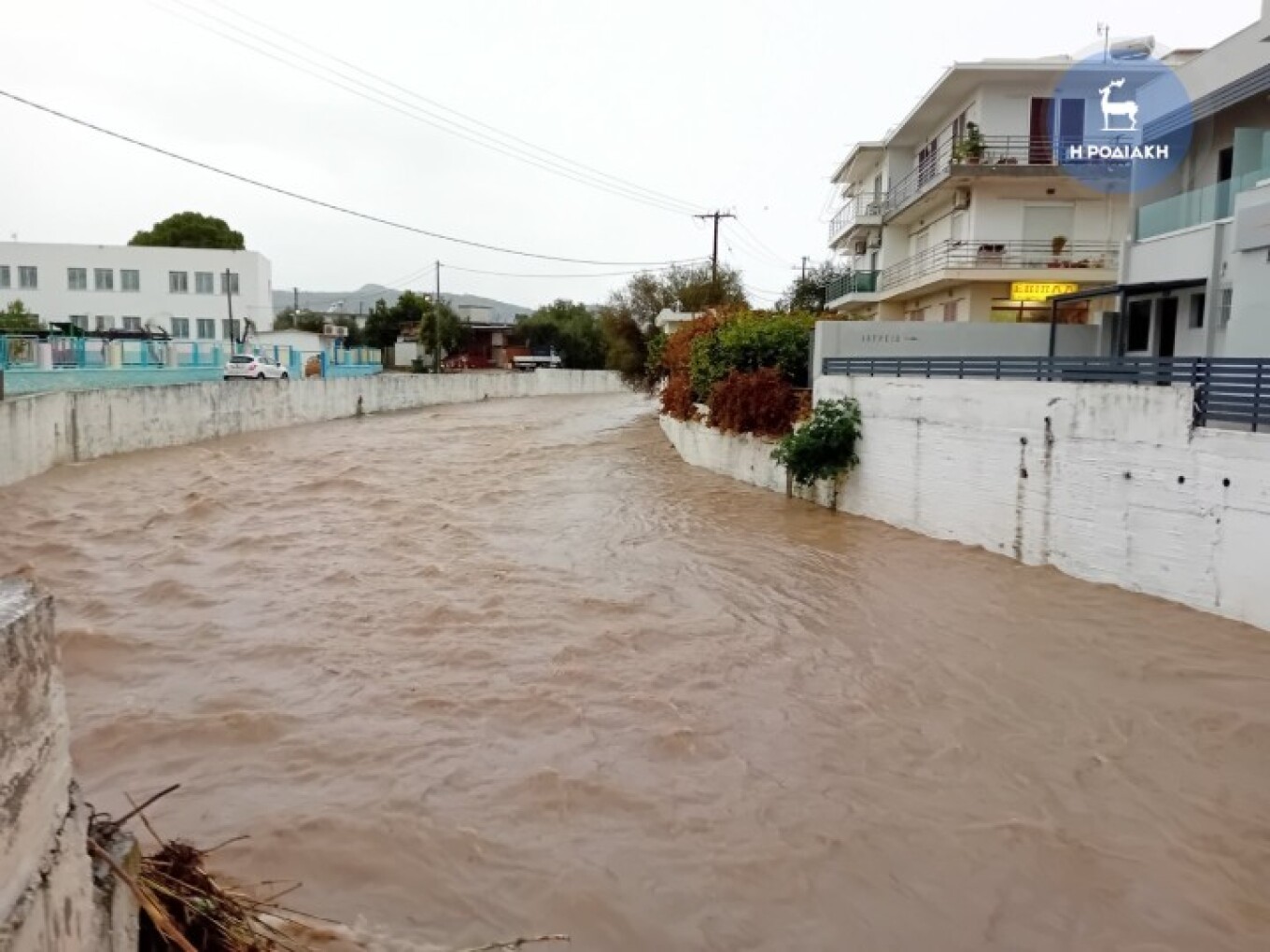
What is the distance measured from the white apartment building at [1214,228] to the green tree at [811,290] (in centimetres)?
2544

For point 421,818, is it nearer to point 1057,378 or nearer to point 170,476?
point 1057,378

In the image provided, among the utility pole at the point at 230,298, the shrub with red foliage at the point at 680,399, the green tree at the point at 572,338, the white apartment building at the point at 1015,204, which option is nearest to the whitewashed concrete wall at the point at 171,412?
the shrub with red foliage at the point at 680,399

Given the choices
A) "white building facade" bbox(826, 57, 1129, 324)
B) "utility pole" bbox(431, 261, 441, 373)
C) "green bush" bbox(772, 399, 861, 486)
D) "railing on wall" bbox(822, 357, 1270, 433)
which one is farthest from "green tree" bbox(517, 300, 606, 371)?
"railing on wall" bbox(822, 357, 1270, 433)

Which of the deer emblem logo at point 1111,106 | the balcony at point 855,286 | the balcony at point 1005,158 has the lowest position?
the balcony at point 855,286

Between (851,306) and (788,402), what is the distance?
20738 millimetres

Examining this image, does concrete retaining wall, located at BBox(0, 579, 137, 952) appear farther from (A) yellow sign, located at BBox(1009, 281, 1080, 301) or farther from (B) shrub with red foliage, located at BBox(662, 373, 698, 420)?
(A) yellow sign, located at BBox(1009, 281, 1080, 301)

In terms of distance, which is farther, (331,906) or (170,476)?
(170,476)

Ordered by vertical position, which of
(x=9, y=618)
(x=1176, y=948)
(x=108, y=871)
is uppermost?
(x=9, y=618)

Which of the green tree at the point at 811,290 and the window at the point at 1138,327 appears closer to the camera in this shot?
the window at the point at 1138,327

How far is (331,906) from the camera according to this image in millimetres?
4875

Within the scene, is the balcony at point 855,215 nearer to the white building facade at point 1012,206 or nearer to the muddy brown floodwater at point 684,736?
the white building facade at point 1012,206

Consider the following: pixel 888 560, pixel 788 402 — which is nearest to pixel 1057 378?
pixel 888 560

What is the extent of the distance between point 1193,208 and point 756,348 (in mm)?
9025

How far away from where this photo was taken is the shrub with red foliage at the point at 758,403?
1948cm
